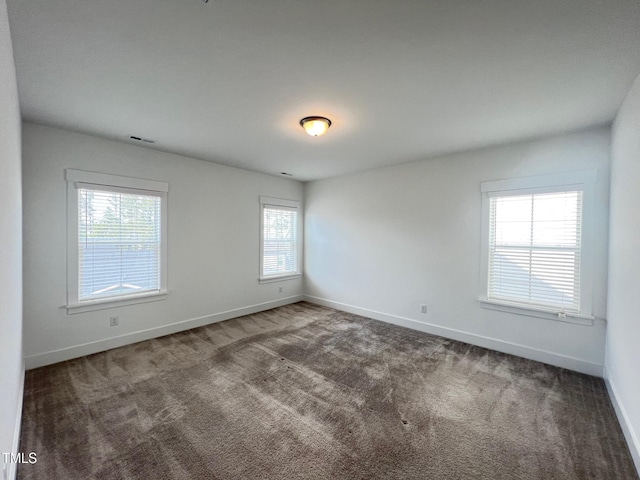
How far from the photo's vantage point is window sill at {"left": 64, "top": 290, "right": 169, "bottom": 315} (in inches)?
123

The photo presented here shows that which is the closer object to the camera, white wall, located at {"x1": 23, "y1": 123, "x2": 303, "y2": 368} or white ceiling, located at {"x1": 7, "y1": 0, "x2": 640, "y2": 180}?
white ceiling, located at {"x1": 7, "y1": 0, "x2": 640, "y2": 180}

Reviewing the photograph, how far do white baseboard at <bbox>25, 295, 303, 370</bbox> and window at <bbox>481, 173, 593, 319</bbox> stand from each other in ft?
12.7

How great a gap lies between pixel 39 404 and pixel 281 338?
7.80 ft

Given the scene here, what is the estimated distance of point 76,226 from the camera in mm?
3098

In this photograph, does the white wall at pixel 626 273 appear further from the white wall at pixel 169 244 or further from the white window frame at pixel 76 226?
the white window frame at pixel 76 226

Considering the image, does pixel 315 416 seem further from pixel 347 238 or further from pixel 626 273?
pixel 347 238

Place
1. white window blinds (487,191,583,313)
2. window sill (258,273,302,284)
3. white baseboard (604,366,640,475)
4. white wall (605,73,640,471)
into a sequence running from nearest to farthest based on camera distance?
white baseboard (604,366,640,475), white wall (605,73,640,471), white window blinds (487,191,583,313), window sill (258,273,302,284)

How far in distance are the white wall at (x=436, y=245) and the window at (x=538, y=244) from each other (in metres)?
0.12

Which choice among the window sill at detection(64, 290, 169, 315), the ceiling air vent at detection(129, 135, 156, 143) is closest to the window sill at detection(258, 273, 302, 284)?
the window sill at detection(64, 290, 169, 315)

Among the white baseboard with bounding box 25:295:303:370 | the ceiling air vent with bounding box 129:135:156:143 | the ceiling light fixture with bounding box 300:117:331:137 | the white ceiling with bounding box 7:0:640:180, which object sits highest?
the white ceiling with bounding box 7:0:640:180

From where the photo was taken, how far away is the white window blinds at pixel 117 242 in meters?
3.19

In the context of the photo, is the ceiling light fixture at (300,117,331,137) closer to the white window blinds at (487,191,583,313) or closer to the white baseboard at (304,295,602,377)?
the white window blinds at (487,191,583,313)

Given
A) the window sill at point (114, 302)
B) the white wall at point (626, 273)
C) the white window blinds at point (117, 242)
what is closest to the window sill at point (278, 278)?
the window sill at point (114, 302)

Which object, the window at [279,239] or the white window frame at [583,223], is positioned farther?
the window at [279,239]
